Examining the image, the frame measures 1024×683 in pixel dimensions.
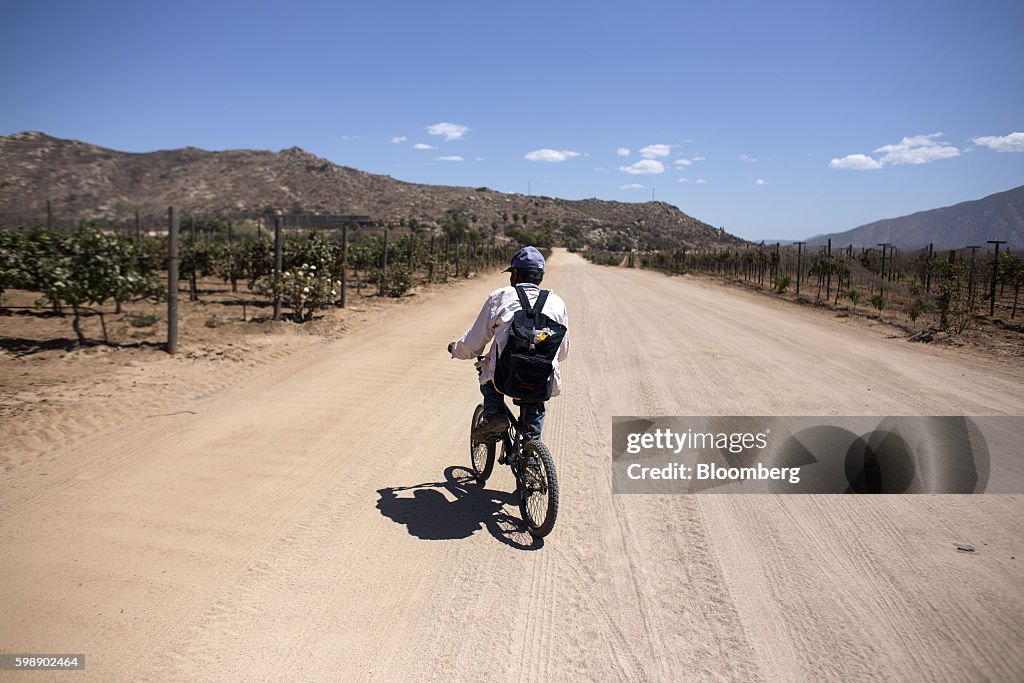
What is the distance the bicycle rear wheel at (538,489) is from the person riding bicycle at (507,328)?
0.15 meters

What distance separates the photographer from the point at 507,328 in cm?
379

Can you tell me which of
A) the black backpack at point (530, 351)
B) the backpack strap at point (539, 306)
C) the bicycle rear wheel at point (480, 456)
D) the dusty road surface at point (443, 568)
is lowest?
the dusty road surface at point (443, 568)

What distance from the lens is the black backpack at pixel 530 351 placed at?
360 cm

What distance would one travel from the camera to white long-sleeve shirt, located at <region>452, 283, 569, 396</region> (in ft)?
12.5

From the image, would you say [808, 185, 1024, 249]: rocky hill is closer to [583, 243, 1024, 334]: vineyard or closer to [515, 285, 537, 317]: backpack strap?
[583, 243, 1024, 334]: vineyard

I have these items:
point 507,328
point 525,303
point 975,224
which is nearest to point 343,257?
point 507,328

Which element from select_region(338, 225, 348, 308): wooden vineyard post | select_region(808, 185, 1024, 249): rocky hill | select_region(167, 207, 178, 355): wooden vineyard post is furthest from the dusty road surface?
select_region(808, 185, 1024, 249): rocky hill

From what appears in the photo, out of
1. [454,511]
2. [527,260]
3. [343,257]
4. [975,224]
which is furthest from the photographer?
[975,224]

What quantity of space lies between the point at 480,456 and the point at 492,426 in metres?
0.62

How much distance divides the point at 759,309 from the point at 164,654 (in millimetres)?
19015

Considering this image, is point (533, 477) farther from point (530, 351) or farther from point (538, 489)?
point (530, 351)

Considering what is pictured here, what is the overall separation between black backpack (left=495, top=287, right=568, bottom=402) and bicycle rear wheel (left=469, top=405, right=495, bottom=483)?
2.96 ft

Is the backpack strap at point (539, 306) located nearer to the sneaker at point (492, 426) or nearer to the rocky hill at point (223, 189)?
the sneaker at point (492, 426)

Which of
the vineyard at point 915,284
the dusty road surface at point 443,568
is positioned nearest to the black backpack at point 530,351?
the dusty road surface at point 443,568
